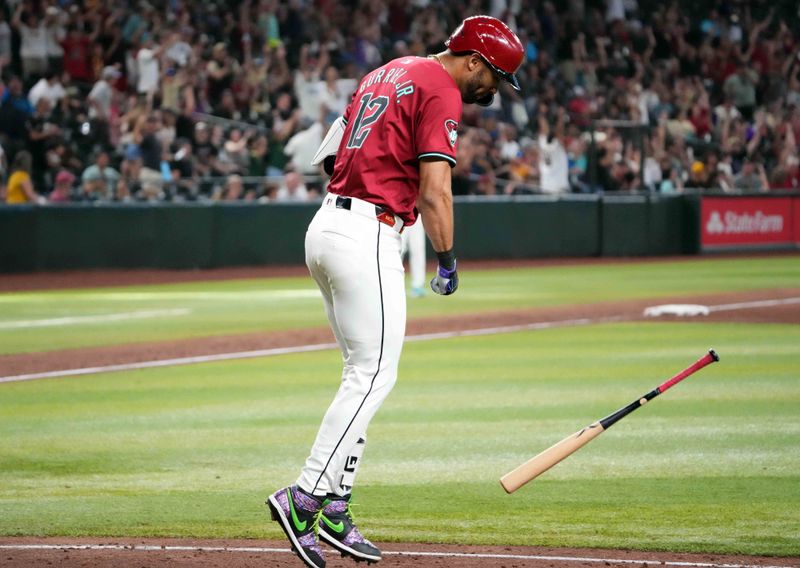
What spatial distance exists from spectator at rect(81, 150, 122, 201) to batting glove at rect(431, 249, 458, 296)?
1649cm

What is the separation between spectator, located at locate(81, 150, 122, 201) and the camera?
21391 millimetres

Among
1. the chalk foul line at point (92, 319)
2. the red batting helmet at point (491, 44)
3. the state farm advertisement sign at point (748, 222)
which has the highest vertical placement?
the red batting helmet at point (491, 44)

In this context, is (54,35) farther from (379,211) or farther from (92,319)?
(379,211)

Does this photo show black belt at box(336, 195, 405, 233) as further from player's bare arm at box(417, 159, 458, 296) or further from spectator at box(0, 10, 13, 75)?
spectator at box(0, 10, 13, 75)

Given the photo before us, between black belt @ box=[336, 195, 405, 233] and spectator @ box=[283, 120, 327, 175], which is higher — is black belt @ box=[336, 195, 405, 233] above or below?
above

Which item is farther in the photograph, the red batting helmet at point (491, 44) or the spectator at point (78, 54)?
the spectator at point (78, 54)

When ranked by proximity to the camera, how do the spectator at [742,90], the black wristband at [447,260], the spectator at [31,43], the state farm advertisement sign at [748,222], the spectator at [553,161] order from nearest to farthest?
the black wristband at [447,260], the spectator at [31,43], the spectator at [553,161], the state farm advertisement sign at [748,222], the spectator at [742,90]

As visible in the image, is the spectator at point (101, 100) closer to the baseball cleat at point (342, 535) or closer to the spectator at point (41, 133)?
the spectator at point (41, 133)

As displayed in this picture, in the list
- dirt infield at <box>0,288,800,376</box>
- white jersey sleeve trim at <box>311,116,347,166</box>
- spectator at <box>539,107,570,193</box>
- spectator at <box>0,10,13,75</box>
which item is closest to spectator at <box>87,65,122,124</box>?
spectator at <box>0,10,13,75</box>

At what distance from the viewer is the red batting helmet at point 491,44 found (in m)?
5.48

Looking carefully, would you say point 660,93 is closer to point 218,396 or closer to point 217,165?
point 217,165

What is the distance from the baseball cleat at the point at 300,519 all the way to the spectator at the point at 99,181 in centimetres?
1669

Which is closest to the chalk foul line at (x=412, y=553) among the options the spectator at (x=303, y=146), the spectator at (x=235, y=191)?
the spectator at (x=235, y=191)

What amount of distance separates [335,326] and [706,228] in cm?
2369
